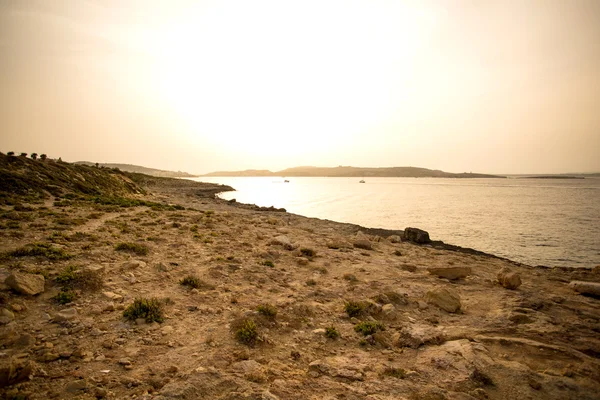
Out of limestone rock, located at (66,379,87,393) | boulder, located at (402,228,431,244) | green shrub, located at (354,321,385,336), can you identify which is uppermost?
limestone rock, located at (66,379,87,393)

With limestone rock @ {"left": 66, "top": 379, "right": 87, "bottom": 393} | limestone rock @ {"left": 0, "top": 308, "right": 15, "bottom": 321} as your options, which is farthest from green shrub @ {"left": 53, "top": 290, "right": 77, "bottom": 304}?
limestone rock @ {"left": 66, "top": 379, "right": 87, "bottom": 393}

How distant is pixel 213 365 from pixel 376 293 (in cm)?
745

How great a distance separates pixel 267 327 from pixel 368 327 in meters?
3.21

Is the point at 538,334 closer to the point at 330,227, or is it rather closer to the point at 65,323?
the point at 65,323

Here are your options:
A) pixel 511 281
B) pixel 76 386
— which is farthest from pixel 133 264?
pixel 511 281

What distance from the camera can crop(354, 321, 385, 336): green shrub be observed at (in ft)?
28.2

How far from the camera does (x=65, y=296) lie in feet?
28.0

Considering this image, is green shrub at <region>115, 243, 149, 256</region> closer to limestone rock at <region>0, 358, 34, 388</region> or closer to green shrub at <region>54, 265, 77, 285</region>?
green shrub at <region>54, 265, 77, 285</region>

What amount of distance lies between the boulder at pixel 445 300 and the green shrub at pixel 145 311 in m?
9.85

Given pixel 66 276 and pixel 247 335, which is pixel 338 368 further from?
pixel 66 276

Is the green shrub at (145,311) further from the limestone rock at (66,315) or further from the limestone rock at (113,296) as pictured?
the limestone rock at (66,315)

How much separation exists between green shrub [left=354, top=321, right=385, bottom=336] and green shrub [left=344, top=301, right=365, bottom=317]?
803 millimetres

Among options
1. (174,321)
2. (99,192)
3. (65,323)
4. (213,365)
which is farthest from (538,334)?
(99,192)

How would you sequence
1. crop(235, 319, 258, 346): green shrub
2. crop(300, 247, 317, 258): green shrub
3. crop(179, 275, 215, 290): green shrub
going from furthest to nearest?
1. crop(300, 247, 317, 258): green shrub
2. crop(179, 275, 215, 290): green shrub
3. crop(235, 319, 258, 346): green shrub
